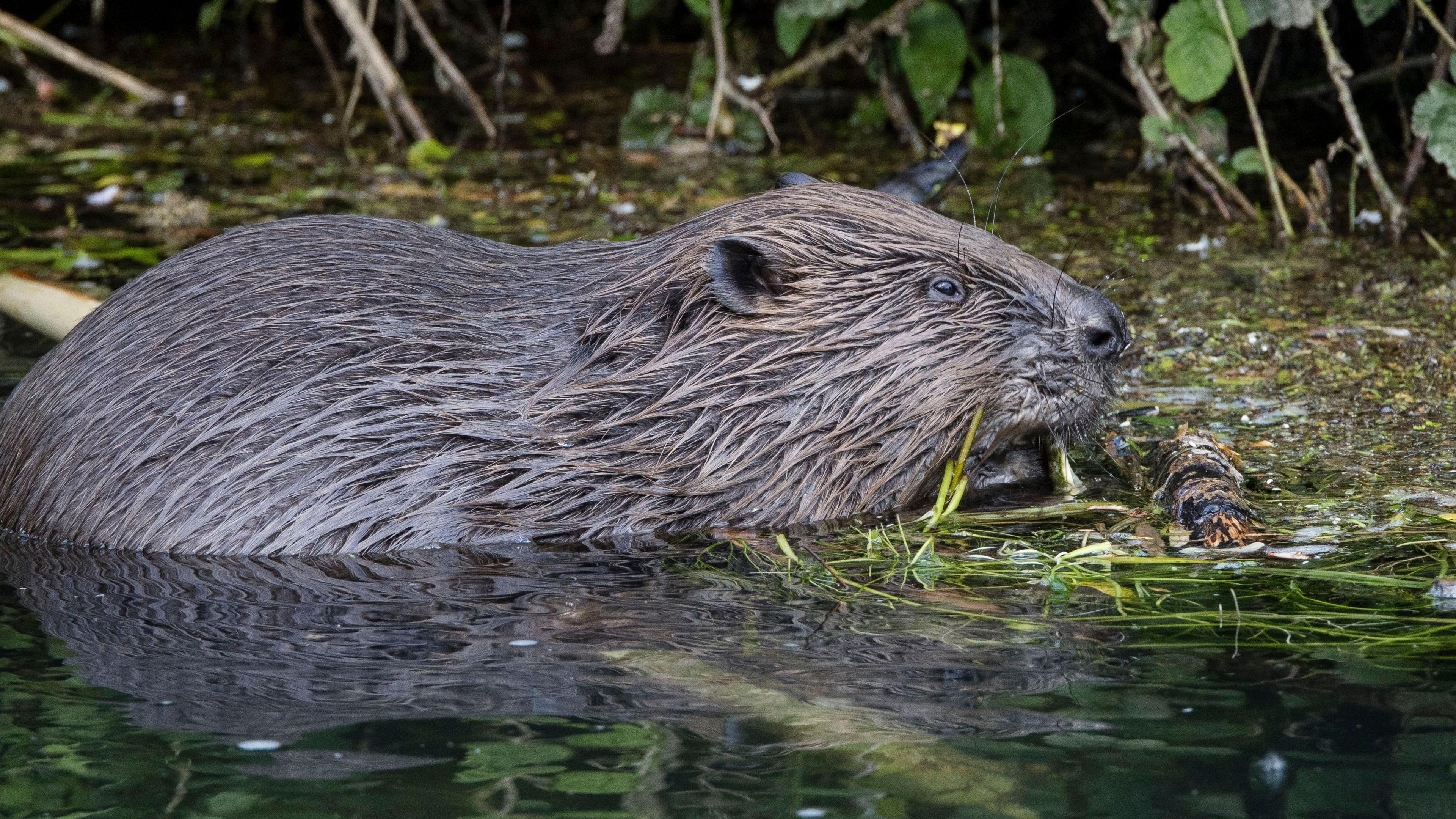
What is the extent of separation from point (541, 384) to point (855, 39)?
3.34 meters

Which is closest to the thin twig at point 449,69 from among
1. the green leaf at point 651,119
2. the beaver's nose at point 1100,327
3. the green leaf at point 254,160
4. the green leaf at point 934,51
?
the green leaf at point 254,160

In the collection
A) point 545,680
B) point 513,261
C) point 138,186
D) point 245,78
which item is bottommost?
point 545,680

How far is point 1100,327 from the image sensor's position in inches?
150

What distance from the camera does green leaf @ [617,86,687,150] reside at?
7.87 meters

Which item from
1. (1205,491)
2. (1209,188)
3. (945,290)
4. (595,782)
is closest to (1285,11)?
(1209,188)

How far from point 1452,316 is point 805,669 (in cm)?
337

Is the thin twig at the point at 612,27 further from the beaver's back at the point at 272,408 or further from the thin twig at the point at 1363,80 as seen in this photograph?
the thin twig at the point at 1363,80

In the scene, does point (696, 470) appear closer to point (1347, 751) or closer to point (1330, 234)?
point (1347, 751)

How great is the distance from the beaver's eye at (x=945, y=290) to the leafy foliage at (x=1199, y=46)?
7.63 ft

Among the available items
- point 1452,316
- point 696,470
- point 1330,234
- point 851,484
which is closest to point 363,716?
point 696,470

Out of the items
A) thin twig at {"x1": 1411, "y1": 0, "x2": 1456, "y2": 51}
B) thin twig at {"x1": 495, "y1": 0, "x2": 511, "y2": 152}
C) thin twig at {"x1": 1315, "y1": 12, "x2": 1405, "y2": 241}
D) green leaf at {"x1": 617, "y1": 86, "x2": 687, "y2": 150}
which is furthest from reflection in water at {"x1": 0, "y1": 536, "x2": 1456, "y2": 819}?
green leaf at {"x1": 617, "y1": 86, "x2": 687, "y2": 150}

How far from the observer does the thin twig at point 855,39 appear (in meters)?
6.43

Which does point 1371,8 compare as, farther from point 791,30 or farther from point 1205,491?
point 1205,491

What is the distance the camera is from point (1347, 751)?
2430 millimetres
